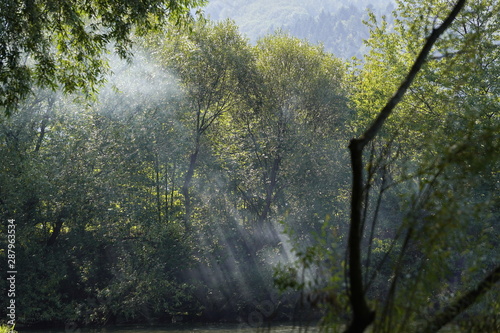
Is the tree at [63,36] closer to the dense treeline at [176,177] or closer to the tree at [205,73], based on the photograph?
the dense treeline at [176,177]

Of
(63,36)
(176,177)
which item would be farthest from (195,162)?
(63,36)

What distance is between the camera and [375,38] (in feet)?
102

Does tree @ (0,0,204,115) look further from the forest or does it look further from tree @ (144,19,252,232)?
tree @ (144,19,252,232)

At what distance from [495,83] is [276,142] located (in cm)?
1485

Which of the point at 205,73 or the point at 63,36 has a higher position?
the point at 205,73

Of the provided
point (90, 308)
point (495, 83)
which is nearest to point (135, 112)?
point (90, 308)

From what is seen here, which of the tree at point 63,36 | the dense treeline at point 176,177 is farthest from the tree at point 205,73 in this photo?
the tree at point 63,36

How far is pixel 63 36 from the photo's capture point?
11023 mm

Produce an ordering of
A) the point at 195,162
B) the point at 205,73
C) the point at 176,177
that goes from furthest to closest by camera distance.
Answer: the point at 176,177 < the point at 195,162 < the point at 205,73

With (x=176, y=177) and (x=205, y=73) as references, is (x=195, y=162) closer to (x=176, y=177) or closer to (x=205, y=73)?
(x=176, y=177)

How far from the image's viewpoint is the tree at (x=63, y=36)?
32.4 feet

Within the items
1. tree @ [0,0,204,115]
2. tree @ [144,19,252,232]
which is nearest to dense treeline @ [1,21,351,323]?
tree @ [144,19,252,232]

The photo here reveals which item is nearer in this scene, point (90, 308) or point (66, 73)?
point (66, 73)

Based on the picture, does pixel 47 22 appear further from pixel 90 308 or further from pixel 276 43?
pixel 276 43
